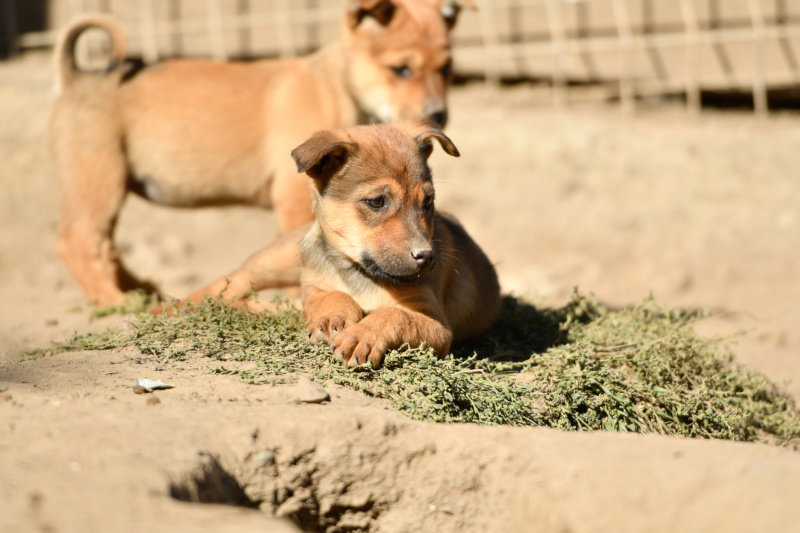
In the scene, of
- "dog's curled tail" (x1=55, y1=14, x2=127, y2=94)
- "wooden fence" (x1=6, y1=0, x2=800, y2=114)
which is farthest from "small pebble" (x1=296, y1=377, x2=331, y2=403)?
"wooden fence" (x1=6, y1=0, x2=800, y2=114)

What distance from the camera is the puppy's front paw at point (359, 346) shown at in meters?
3.88

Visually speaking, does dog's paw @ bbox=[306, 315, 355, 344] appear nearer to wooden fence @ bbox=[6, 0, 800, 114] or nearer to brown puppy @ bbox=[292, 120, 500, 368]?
brown puppy @ bbox=[292, 120, 500, 368]

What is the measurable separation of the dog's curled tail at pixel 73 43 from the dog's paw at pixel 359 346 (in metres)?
4.12

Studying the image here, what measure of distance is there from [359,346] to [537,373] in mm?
1171

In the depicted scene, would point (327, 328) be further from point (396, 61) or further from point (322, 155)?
point (396, 61)

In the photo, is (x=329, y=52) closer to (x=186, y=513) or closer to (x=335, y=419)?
(x=335, y=419)

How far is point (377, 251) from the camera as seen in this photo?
4148 millimetres

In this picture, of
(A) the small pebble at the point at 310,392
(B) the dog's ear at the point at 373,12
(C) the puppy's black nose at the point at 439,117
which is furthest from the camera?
(B) the dog's ear at the point at 373,12

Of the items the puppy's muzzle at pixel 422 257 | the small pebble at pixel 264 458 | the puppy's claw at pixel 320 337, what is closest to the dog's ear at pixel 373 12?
the puppy's muzzle at pixel 422 257

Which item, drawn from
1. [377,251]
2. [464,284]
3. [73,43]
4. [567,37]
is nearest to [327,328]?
[377,251]

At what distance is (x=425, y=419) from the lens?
3699mm

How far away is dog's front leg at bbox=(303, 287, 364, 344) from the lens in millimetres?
4105

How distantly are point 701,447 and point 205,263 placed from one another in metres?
6.82

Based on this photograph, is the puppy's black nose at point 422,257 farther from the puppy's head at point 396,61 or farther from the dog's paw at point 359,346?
the puppy's head at point 396,61
